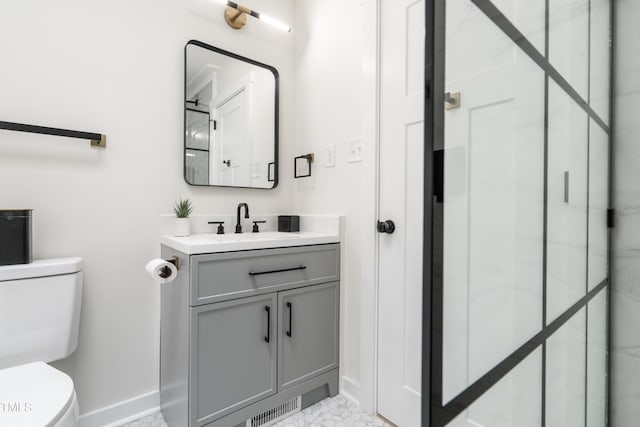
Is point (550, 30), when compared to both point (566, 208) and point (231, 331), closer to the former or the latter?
point (566, 208)

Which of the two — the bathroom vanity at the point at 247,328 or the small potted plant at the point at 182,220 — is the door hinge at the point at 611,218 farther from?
the small potted plant at the point at 182,220

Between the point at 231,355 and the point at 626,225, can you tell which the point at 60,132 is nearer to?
the point at 231,355

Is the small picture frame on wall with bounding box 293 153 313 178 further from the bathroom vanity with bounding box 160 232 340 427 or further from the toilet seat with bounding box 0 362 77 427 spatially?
the toilet seat with bounding box 0 362 77 427

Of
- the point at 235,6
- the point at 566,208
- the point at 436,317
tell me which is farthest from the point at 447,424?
the point at 235,6

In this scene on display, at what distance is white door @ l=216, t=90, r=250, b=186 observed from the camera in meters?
1.76

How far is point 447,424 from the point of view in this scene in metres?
0.52

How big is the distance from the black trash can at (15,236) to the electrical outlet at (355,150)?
1374mm

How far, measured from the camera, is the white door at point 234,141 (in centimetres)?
176

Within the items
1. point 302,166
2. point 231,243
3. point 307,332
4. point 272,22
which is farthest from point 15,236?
point 272,22

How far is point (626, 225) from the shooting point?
1099mm

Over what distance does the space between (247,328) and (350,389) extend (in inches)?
27.6

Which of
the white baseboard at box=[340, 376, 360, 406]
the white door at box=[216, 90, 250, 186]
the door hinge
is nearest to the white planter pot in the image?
the white door at box=[216, 90, 250, 186]

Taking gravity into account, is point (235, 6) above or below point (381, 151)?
Answer: above

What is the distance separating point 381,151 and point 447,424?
118cm
